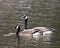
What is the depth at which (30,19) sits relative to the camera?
4.70 metres

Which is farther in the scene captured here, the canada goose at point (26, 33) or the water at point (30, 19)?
the canada goose at point (26, 33)

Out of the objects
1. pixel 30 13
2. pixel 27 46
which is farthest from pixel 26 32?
pixel 30 13

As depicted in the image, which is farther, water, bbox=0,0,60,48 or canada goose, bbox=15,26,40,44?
canada goose, bbox=15,26,40,44

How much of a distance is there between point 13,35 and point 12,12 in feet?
3.92

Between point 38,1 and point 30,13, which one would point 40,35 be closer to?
point 30,13

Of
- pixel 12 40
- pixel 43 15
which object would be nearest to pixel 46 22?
pixel 43 15

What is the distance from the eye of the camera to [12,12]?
507 cm

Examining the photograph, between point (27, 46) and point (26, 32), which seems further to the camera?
point (26, 32)

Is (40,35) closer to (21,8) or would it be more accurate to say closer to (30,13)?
(30,13)

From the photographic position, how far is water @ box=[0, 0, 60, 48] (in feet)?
12.1

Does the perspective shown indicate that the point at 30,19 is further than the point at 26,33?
Yes

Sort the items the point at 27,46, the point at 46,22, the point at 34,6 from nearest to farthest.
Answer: the point at 27,46, the point at 46,22, the point at 34,6

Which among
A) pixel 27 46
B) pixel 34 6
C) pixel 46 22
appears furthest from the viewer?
pixel 34 6

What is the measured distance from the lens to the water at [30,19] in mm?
3699
